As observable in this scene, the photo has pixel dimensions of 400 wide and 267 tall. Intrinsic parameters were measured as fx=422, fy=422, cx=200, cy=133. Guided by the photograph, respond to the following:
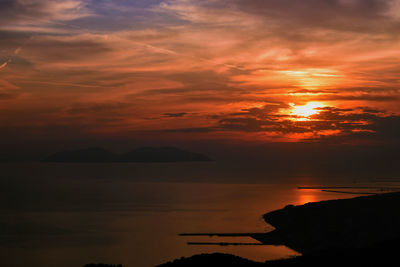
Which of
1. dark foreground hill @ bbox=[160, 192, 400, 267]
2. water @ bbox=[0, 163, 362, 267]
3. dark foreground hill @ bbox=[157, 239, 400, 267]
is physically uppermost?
dark foreground hill @ bbox=[157, 239, 400, 267]

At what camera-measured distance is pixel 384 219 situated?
217 ft

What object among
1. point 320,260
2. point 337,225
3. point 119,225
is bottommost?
point 119,225

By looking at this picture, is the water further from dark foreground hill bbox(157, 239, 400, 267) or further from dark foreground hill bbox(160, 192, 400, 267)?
dark foreground hill bbox(157, 239, 400, 267)

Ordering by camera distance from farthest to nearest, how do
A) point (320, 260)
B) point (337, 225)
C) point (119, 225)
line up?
point (119, 225), point (337, 225), point (320, 260)

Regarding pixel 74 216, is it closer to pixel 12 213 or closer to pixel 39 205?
pixel 12 213

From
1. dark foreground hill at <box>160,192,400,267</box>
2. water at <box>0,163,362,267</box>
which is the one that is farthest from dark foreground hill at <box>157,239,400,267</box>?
water at <box>0,163,362,267</box>

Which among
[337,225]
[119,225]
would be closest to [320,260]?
[337,225]

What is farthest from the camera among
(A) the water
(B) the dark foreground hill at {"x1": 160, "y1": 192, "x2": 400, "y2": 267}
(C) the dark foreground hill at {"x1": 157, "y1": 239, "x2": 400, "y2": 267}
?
(A) the water

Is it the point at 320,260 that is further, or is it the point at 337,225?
the point at 337,225

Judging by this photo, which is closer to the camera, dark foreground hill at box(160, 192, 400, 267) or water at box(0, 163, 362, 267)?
dark foreground hill at box(160, 192, 400, 267)

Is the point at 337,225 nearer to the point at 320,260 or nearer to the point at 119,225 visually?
the point at 320,260

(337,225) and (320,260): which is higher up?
(320,260)

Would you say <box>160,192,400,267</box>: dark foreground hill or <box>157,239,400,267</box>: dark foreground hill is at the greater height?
<box>157,239,400,267</box>: dark foreground hill

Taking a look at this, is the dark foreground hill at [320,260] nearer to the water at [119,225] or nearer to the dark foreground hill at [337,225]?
the dark foreground hill at [337,225]
